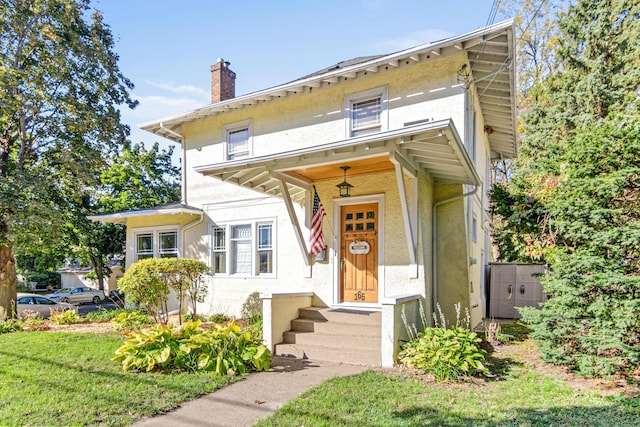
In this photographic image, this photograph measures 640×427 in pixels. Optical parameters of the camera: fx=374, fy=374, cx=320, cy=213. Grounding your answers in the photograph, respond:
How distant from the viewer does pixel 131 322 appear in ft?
30.3

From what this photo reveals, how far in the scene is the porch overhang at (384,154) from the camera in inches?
213

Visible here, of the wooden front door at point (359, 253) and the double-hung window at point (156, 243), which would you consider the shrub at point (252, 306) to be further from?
the wooden front door at point (359, 253)

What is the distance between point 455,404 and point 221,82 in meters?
11.7

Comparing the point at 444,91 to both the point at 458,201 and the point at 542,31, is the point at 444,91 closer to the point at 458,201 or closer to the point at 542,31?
the point at 458,201

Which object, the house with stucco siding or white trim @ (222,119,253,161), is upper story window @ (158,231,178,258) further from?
white trim @ (222,119,253,161)

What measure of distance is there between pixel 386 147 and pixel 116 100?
41.0 ft

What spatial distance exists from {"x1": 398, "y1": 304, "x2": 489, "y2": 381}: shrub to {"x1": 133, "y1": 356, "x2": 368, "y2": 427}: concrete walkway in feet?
2.71

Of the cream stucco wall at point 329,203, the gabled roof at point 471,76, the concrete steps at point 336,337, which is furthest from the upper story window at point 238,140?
the concrete steps at point 336,337

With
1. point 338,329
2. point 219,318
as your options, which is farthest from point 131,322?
point 338,329

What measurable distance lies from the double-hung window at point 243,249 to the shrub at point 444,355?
515 cm

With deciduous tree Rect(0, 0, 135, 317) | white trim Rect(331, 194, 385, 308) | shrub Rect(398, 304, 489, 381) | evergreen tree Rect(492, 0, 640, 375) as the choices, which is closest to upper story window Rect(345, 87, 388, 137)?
white trim Rect(331, 194, 385, 308)

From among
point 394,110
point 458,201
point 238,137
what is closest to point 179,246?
point 238,137

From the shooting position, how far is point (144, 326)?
917 cm

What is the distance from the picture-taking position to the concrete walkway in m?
4.09
